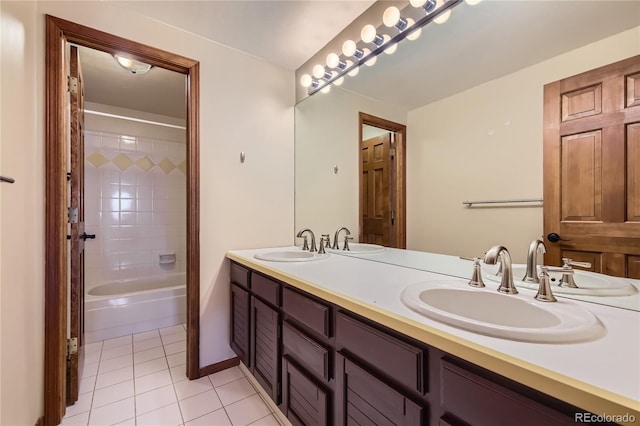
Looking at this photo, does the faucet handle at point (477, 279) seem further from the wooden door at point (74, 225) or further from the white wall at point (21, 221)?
the wooden door at point (74, 225)

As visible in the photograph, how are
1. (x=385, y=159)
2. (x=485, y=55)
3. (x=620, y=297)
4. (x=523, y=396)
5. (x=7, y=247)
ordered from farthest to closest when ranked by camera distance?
1. (x=385, y=159)
2. (x=485, y=55)
3. (x=7, y=247)
4. (x=620, y=297)
5. (x=523, y=396)

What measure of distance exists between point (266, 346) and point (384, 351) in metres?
0.85

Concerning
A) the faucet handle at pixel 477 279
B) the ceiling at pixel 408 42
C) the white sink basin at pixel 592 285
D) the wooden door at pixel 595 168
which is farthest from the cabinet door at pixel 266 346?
the ceiling at pixel 408 42

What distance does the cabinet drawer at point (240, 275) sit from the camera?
5.45ft

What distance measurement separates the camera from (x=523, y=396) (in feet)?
1.70

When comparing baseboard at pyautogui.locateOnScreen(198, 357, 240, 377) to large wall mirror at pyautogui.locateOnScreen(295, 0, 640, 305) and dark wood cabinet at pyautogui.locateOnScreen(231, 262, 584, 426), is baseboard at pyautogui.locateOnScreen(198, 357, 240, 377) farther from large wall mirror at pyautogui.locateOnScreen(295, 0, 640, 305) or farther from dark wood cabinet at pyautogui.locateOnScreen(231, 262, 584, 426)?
large wall mirror at pyautogui.locateOnScreen(295, 0, 640, 305)

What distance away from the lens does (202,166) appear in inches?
72.1

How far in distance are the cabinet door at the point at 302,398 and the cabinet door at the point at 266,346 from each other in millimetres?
79

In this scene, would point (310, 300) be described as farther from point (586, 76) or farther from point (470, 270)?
point (586, 76)

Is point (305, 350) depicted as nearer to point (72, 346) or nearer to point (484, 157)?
point (484, 157)

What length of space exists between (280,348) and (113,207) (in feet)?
9.09

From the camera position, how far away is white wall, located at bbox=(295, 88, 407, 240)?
1.81 meters

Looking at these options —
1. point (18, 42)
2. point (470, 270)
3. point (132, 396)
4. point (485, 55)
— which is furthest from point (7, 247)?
point (485, 55)

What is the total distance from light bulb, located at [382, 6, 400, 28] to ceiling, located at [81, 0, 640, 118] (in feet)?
0.40
